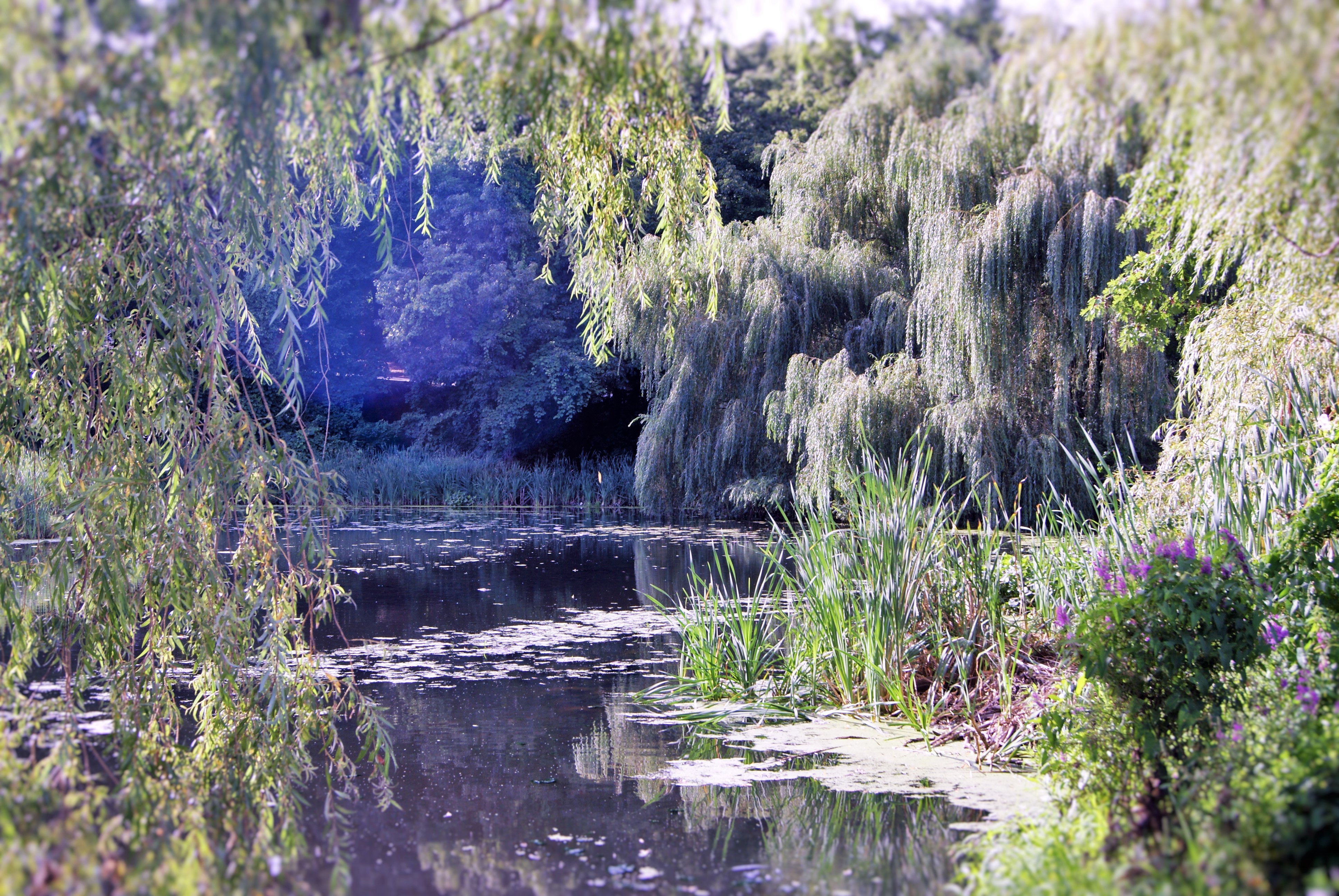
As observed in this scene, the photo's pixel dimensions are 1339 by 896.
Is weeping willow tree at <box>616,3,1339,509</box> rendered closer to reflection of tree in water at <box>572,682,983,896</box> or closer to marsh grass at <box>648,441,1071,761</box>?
marsh grass at <box>648,441,1071,761</box>

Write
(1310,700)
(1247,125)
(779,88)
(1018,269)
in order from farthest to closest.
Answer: (779,88) < (1018,269) < (1310,700) < (1247,125)

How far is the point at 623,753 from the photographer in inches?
163

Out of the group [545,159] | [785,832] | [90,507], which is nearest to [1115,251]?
[545,159]

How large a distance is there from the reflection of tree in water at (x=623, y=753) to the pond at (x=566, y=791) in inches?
0.5

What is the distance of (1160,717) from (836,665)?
1966 mm

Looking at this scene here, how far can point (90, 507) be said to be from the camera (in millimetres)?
3082

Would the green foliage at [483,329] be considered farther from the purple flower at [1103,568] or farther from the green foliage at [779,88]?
the purple flower at [1103,568]

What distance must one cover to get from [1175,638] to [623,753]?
216 cm

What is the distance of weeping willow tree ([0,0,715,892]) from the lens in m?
2.00

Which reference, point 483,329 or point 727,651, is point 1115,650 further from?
point 483,329

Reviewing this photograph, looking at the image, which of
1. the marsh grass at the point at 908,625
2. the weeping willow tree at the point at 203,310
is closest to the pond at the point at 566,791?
the weeping willow tree at the point at 203,310

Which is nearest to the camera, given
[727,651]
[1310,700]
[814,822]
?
[1310,700]

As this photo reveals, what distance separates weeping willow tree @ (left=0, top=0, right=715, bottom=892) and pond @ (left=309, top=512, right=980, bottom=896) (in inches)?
11.0

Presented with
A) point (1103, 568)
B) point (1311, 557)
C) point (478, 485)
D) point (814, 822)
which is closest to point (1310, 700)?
point (1311, 557)
